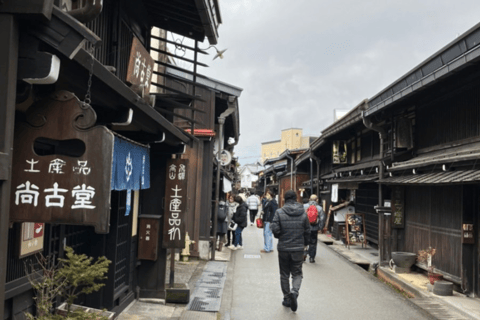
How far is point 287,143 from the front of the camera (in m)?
101

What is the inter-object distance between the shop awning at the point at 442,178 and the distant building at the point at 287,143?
77579mm

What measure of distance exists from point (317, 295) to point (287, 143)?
89298mm

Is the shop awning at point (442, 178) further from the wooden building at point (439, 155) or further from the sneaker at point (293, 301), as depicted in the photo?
the sneaker at point (293, 301)

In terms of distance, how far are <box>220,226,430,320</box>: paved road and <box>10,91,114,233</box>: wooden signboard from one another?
6.65 metres

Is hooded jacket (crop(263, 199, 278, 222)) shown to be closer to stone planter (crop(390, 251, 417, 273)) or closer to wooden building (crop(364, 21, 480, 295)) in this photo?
wooden building (crop(364, 21, 480, 295))

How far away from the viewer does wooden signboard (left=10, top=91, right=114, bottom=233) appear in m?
4.03

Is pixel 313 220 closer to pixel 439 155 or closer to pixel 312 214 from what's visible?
pixel 312 214

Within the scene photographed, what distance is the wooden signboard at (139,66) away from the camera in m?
7.93

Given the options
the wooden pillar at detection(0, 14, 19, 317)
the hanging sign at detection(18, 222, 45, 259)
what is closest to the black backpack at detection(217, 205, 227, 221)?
the hanging sign at detection(18, 222, 45, 259)

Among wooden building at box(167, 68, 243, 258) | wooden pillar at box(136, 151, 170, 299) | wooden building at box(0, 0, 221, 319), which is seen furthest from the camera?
wooden building at box(167, 68, 243, 258)

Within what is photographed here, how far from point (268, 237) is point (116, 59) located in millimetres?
12927

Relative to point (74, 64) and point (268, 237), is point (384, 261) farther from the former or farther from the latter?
point (74, 64)

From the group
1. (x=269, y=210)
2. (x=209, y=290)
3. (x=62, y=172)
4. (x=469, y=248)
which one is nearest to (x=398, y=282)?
(x=469, y=248)

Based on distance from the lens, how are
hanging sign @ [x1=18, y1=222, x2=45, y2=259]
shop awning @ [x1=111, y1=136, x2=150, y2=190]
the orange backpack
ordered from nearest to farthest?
hanging sign @ [x1=18, y1=222, x2=45, y2=259] → shop awning @ [x1=111, y1=136, x2=150, y2=190] → the orange backpack
